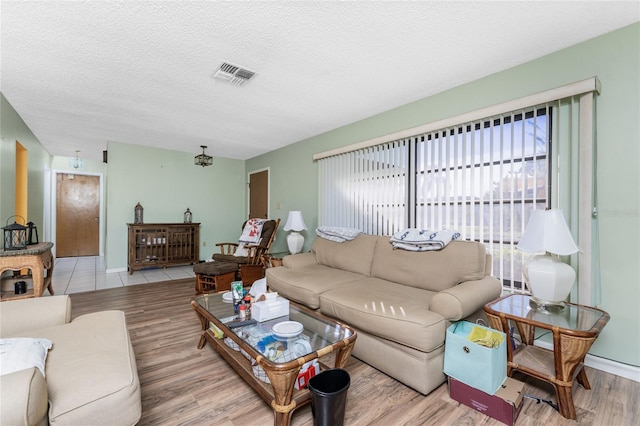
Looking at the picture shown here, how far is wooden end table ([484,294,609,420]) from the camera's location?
5.03ft

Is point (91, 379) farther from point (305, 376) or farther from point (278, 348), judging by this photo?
point (305, 376)

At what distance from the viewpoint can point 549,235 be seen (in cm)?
181

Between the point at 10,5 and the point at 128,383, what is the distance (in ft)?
7.46

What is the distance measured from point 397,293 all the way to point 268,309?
3.42 feet

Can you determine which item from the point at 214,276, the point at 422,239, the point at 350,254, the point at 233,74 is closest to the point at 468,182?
the point at 422,239

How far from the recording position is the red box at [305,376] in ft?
5.36

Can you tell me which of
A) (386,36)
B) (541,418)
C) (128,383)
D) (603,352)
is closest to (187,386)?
(128,383)

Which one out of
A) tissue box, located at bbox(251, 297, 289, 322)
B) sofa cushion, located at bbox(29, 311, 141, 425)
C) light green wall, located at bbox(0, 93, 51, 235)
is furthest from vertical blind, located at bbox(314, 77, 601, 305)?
light green wall, located at bbox(0, 93, 51, 235)

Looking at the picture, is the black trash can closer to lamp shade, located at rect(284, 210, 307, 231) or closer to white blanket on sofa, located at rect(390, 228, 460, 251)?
white blanket on sofa, located at rect(390, 228, 460, 251)

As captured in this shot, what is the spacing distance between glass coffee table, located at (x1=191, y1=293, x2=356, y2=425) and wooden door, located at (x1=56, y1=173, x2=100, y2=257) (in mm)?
6580

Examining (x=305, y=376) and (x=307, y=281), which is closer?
(x=305, y=376)

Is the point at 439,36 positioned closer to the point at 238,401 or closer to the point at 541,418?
the point at 541,418

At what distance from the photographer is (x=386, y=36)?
6.64 feet

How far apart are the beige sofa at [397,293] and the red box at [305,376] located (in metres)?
0.47
